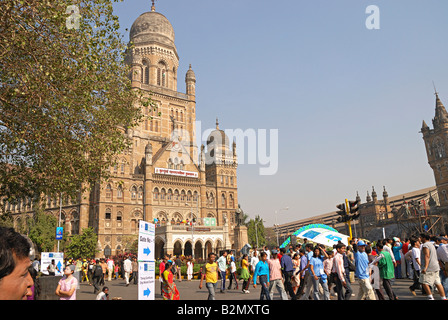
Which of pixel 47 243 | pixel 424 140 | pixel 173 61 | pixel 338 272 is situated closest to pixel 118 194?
pixel 47 243

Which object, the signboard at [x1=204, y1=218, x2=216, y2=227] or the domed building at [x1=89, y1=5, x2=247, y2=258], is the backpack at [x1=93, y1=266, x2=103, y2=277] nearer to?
the domed building at [x1=89, y1=5, x2=247, y2=258]

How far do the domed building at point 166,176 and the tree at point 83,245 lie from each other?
1816 millimetres

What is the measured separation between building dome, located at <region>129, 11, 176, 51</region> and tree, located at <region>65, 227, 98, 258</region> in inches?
1415

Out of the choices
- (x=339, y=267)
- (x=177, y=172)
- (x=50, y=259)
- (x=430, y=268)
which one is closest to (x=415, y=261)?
(x=430, y=268)

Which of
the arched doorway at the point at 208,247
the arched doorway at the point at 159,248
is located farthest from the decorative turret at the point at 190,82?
the arched doorway at the point at 159,248

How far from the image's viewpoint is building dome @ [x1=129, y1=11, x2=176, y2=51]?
61.0 metres

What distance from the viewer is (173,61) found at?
62969 millimetres

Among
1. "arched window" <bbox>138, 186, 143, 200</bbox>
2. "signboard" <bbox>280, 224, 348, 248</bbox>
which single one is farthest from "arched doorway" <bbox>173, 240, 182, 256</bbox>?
"signboard" <bbox>280, 224, 348, 248</bbox>

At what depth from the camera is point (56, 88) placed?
447 inches

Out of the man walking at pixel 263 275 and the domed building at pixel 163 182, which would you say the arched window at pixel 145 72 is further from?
the man walking at pixel 263 275

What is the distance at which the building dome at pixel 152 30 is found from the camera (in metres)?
61.0

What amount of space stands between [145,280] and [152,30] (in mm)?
62053

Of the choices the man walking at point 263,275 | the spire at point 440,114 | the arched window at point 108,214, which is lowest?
the man walking at point 263,275
